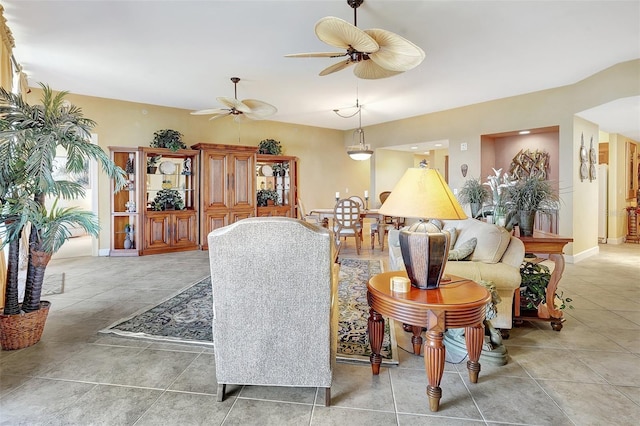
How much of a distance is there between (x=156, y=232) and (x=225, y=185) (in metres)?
1.50

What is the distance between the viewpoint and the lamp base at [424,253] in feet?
6.01

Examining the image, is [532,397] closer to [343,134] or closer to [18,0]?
[18,0]

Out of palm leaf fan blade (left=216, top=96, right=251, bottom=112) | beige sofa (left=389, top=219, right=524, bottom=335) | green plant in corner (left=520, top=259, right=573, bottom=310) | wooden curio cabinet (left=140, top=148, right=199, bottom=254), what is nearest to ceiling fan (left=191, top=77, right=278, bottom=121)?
palm leaf fan blade (left=216, top=96, right=251, bottom=112)

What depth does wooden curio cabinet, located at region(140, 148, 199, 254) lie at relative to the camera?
243 inches

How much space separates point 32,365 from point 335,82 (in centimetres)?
467

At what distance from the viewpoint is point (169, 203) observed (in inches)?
255

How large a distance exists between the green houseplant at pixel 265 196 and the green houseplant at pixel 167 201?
157 centimetres

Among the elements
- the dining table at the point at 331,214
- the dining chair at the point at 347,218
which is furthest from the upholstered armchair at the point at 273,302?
the dining table at the point at 331,214

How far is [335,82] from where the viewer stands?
5.22 metres

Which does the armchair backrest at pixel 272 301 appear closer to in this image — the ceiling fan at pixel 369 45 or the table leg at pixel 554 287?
the ceiling fan at pixel 369 45

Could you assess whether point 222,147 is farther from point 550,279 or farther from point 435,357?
point 435,357

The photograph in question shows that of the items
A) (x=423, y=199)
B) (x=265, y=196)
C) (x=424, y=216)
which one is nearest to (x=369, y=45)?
(x=423, y=199)

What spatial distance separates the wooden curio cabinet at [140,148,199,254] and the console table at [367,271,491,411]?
529 centimetres

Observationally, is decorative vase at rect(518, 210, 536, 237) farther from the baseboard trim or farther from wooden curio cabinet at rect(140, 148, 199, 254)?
wooden curio cabinet at rect(140, 148, 199, 254)
